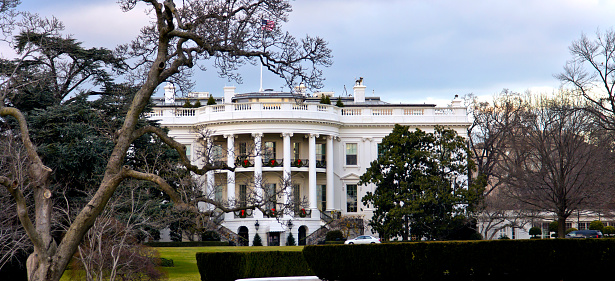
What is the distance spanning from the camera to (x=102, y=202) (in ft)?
45.7

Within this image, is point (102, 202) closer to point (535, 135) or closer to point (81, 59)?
point (81, 59)

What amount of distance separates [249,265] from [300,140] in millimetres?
30650

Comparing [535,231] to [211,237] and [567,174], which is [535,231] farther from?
[211,237]

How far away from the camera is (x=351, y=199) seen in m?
55.2

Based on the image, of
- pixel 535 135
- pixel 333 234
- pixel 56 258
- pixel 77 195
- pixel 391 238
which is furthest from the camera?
pixel 333 234

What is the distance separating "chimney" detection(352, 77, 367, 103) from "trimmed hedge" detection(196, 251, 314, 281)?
3760cm

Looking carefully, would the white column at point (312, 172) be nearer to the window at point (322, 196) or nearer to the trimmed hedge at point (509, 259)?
the window at point (322, 196)

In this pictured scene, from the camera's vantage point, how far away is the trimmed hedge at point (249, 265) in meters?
23.0

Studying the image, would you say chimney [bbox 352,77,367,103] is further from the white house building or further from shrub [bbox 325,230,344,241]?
shrub [bbox 325,230,344,241]

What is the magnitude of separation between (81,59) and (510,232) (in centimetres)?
4356

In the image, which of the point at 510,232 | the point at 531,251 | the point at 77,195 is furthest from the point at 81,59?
the point at 510,232

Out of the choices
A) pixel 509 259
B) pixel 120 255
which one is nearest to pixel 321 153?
pixel 120 255

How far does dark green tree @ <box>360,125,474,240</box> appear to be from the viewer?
137ft

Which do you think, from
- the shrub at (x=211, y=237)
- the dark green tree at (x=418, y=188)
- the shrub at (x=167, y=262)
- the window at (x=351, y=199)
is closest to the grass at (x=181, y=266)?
the shrub at (x=167, y=262)
